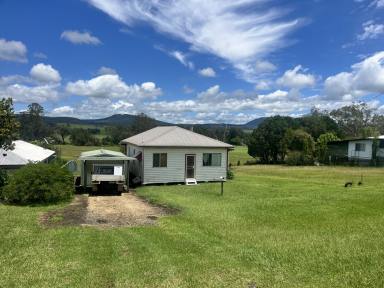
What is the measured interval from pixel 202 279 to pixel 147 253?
223 centimetres

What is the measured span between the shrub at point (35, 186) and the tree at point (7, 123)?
235 centimetres

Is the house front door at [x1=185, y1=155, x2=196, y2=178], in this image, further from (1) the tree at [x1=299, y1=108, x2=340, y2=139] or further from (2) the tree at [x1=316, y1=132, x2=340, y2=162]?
(1) the tree at [x1=299, y1=108, x2=340, y2=139]

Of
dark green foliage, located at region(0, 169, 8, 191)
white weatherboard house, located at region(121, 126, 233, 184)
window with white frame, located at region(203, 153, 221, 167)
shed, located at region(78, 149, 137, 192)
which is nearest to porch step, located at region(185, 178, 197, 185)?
white weatherboard house, located at region(121, 126, 233, 184)

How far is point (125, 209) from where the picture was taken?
55.0 ft

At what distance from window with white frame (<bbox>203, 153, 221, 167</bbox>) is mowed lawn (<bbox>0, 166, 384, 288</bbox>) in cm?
1183

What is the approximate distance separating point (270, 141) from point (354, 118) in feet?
114

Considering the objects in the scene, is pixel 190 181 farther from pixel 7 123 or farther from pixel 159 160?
pixel 7 123

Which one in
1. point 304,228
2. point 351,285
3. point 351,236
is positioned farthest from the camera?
point 304,228

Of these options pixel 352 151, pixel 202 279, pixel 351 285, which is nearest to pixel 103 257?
pixel 202 279

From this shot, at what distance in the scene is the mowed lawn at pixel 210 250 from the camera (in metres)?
7.91

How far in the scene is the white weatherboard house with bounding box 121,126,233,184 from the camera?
2630 centimetres

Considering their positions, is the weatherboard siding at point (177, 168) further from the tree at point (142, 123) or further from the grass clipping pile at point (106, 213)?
the tree at point (142, 123)

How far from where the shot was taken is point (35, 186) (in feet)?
57.0

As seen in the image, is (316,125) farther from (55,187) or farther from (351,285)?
(351,285)
